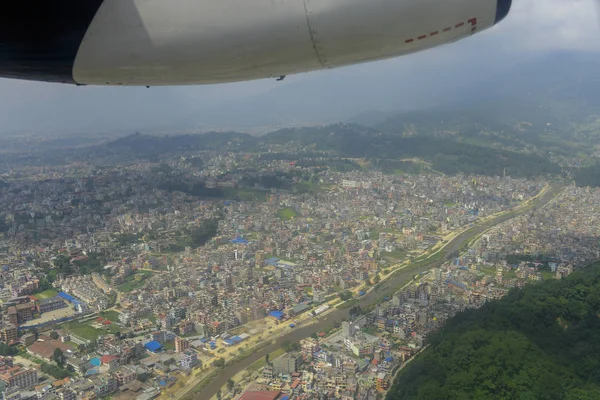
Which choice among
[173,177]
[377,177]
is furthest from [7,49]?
[377,177]

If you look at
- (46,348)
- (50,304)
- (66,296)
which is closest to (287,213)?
(66,296)

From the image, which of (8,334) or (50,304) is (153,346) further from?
(50,304)

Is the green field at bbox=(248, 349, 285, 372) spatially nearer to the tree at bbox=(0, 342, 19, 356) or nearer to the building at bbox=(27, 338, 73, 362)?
the building at bbox=(27, 338, 73, 362)

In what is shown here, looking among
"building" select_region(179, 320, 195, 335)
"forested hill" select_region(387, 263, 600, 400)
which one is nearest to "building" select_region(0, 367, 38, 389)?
"building" select_region(179, 320, 195, 335)

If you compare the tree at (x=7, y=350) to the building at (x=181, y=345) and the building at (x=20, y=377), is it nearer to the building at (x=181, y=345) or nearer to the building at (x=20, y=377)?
the building at (x=20, y=377)

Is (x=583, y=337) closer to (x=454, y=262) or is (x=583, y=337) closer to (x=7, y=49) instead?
(x=454, y=262)

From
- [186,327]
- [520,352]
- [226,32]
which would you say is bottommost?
[186,327]

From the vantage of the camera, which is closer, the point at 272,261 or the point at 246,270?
the point at 246,270

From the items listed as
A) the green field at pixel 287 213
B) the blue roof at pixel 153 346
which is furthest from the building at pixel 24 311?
the green field at pixel 287 213
